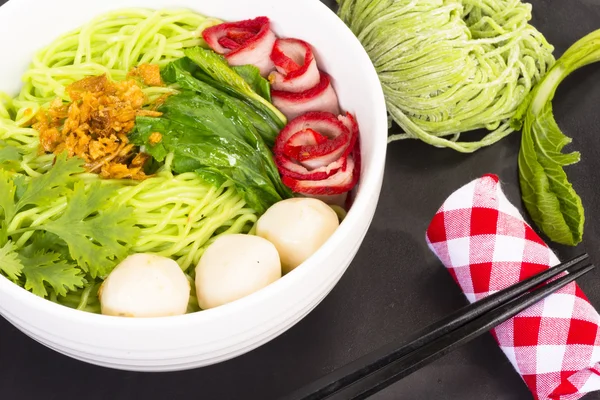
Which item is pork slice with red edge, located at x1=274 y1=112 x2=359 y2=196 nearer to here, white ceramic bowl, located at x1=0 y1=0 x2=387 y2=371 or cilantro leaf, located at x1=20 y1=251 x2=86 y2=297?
white ceramic bowl, located at x1=0 y1=0 x2=387 y2=371

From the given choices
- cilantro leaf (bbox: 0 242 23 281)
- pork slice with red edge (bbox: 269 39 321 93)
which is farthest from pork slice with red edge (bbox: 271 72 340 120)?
cilantro leaf (bbox: 0 242 23 281)

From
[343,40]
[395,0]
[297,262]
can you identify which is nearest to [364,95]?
[343,40]

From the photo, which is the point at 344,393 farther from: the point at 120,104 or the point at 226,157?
the point at 120,104

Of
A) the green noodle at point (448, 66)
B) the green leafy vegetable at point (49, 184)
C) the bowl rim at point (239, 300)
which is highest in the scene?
the green leafy vegetable at point (49, 184)

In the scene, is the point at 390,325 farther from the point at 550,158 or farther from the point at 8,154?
the point at 8,154

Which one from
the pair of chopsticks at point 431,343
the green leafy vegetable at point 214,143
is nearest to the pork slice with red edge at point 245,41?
the green leafy vegetable at point 214,143

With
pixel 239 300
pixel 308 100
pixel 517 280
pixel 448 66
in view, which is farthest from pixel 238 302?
pixel 448 66

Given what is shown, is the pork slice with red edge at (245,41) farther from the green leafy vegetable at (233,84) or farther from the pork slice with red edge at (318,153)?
the pork slice with red edge at (318,153)
